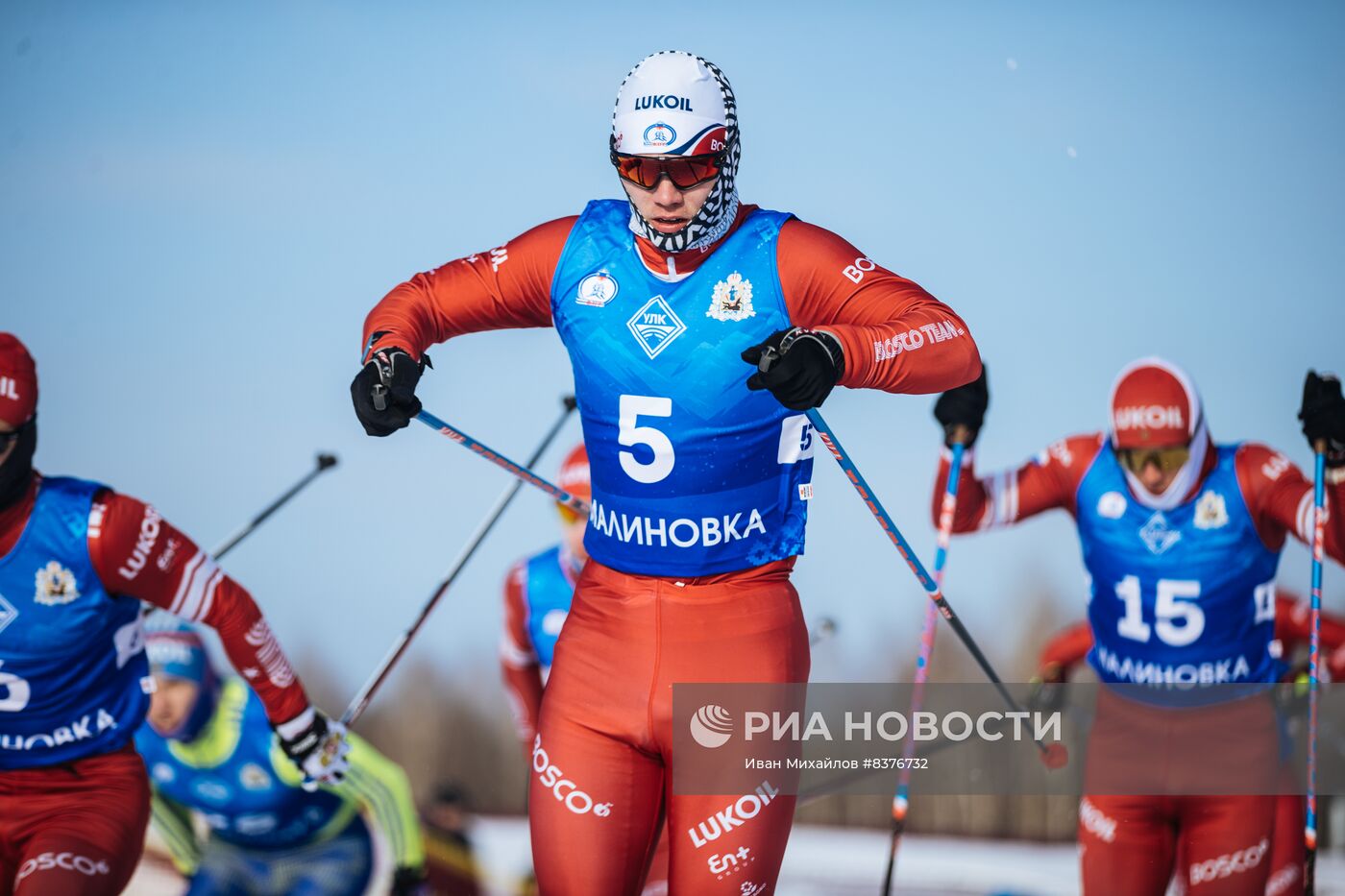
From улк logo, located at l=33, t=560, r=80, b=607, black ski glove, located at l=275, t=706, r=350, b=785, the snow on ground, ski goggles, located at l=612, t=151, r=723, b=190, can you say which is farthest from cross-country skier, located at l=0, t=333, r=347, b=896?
the snow on ground

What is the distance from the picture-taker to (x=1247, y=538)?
15.5 ft

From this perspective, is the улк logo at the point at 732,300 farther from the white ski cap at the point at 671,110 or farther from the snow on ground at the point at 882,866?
the snow on ground at the point at 882,866

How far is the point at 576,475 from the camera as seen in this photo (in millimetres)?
5496

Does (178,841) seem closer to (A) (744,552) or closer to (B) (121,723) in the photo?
(B) (121,723)

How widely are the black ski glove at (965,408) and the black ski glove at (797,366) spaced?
180 cm

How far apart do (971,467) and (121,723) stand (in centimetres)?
243

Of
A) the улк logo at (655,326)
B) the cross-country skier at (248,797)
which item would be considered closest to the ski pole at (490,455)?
the улк logo at (655,326)

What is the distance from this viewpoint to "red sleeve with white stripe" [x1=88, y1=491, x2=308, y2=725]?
3.88 meters

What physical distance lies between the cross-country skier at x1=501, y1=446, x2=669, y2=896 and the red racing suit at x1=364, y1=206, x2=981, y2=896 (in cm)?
241

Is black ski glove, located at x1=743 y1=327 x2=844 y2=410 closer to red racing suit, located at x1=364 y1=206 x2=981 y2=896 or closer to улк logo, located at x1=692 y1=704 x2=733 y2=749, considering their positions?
red racing suit, located at x1=364 y1=206 x2=981 y2=896

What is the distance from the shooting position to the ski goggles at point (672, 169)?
2.98 meters

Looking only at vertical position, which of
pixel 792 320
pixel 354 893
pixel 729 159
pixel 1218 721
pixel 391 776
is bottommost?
pixel 354 893

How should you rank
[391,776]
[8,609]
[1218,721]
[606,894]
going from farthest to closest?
[391,776]
[1218,721]
[8,609]
[606,894]

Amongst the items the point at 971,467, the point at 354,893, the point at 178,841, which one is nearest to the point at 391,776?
the point at 354,893
